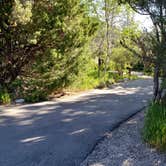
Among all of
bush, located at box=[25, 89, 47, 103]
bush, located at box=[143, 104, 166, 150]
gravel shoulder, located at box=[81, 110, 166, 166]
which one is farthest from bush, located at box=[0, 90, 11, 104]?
bush, located at box=[143, 104, 166, 150]

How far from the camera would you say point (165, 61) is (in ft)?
17.3

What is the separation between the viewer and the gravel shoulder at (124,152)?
417 cm

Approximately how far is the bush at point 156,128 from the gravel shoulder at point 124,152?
0.12 m

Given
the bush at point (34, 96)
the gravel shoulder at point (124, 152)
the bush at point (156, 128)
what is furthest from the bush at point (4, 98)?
the bush at point (156, 128)

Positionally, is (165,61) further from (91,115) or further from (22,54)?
(22,54)

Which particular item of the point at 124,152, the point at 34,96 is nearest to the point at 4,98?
the point at 34,96

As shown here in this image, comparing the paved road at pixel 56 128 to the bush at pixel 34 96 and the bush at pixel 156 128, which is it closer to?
the bush at pixel 34 96

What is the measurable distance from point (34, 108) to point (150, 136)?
13.5 ft

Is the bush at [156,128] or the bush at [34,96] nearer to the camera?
the bush at [156,128]

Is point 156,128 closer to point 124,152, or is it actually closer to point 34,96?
point 124,152

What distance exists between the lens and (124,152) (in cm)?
455

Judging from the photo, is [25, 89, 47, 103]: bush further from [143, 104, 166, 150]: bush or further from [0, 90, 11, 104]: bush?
[143, 104, 166, 150]: bush

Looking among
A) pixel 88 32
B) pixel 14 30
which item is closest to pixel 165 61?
pixel 14 30

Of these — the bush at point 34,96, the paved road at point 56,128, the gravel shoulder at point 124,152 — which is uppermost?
the bush at point 34,96
